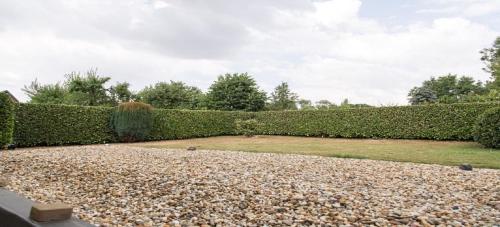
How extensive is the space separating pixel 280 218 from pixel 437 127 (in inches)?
530

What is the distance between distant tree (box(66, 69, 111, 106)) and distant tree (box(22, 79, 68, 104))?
0.97 metres

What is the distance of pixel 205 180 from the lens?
5.14m

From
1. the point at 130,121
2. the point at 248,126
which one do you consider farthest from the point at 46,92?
the point at 248,126

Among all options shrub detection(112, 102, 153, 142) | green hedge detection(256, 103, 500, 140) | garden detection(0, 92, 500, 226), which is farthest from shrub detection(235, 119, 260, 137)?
garden detection(0, 92, 500, 226)

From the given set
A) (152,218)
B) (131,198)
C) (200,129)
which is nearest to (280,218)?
(152,218)

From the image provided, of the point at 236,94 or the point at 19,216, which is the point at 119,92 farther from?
the point at 19,216

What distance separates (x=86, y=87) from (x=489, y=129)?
24403mm

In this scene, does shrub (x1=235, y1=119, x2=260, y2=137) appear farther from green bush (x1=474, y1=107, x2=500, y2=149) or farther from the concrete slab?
the concrete slab

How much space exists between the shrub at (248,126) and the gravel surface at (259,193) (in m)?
12.7

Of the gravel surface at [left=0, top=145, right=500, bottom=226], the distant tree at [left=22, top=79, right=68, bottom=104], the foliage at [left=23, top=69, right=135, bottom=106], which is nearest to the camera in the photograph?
the gravel surface at [left=0, top=145, right=500, bottom=226]

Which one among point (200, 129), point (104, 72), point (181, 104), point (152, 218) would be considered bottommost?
point (152, 218)

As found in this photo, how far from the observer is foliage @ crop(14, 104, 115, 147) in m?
12.6

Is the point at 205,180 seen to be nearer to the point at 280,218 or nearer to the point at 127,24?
the point at 280,218

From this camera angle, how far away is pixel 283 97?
A: 29.2 m
